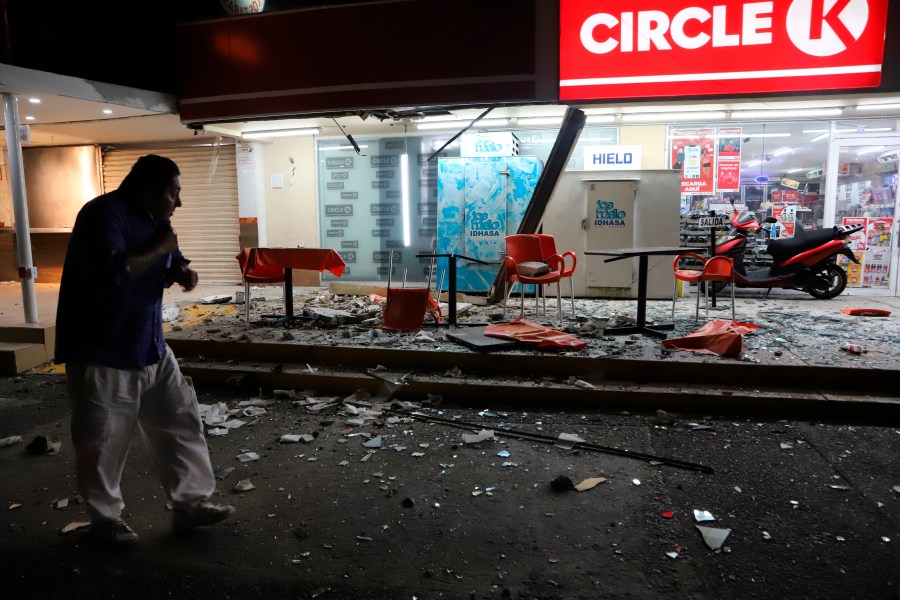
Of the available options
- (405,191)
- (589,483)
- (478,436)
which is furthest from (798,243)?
(589,483)

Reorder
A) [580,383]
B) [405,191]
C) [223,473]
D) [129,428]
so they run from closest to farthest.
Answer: [129,428], [223,473], [580,383], [405,191]

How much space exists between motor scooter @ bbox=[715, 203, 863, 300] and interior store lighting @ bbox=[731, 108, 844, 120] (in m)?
1.68

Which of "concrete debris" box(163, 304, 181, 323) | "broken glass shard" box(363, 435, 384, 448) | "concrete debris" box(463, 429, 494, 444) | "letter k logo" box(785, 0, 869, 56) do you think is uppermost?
"letter k logo" box(785, 0, 869, 56)

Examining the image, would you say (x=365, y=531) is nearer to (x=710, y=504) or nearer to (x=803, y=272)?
(x=710, y=504)

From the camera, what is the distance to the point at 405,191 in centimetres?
1099

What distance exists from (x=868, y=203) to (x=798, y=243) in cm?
234

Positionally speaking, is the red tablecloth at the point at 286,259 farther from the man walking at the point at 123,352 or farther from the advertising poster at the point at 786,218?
the advertising poster at the point at 786,218

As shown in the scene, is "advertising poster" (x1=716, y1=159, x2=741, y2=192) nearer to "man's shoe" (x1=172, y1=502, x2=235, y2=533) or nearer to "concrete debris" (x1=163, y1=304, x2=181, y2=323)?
"concrete debris" (x1=163, y1=304, x2=181, y2=323)

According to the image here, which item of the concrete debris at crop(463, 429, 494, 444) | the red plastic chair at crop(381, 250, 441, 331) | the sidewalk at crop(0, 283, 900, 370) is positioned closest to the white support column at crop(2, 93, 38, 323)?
the sidewalk at crop(0, 283, 900, 370)

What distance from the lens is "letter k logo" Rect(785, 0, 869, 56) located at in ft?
21.2

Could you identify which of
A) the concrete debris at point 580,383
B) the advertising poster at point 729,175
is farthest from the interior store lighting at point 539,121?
the concrete debris at point 580,383

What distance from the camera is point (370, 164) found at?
11.1 m

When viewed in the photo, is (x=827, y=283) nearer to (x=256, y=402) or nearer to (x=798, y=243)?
(x=798, y=243)

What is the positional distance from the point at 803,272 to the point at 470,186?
546 cm
